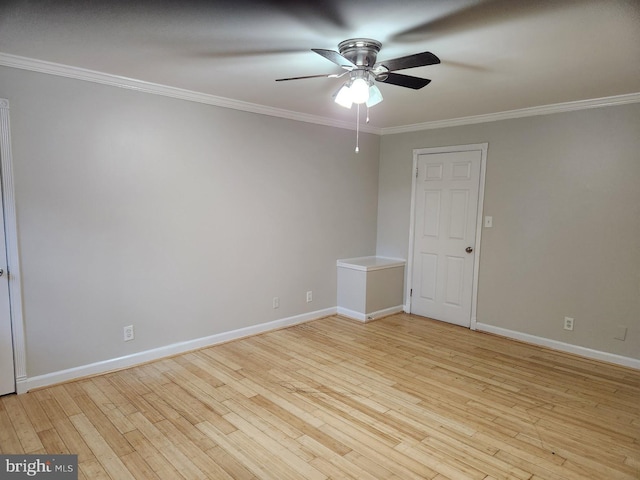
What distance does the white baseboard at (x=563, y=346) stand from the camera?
3545 millimetres

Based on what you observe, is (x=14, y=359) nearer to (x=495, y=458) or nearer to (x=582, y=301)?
(x=495, y=458)

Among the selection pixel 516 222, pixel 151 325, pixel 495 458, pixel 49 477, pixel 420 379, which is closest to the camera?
pixel 49 477

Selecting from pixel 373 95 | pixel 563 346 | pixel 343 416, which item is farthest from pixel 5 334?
pixel 563 346

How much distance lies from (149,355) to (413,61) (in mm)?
3195

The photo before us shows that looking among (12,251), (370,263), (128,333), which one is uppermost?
(12,251)

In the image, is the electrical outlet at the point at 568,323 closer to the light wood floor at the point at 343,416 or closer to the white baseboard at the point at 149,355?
the light wood floor at the point at 343,416

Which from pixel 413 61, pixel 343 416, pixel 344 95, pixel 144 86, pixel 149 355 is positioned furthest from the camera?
pixel 149 355

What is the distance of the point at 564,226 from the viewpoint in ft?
12.6

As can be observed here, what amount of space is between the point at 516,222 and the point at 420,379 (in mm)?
2062

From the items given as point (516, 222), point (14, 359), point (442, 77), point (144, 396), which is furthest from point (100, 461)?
point (516, 222)

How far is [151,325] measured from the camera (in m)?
3.49

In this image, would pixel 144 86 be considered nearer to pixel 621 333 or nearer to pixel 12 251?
pixel 12 251

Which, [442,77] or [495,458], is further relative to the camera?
[442,77]

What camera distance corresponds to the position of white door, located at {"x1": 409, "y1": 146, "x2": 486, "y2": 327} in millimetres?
4500
